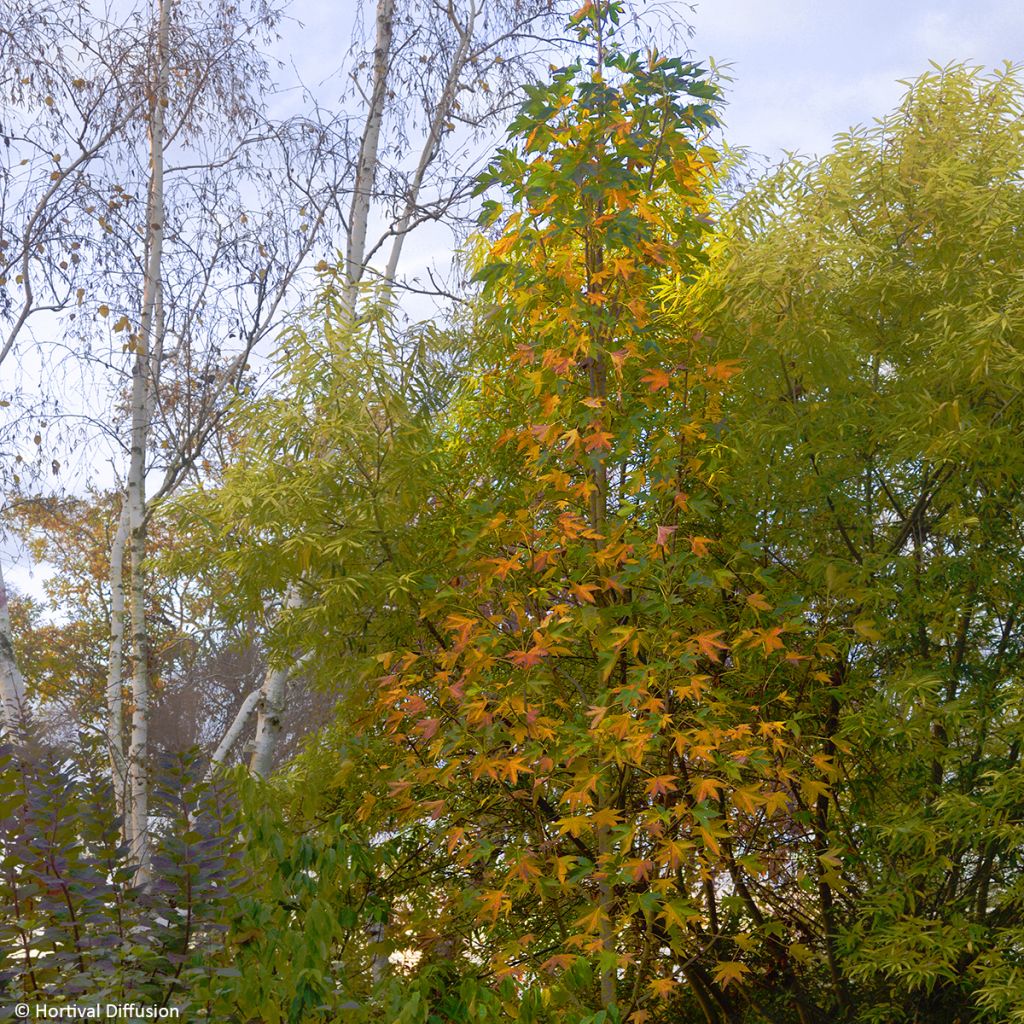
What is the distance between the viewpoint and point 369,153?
603 cm

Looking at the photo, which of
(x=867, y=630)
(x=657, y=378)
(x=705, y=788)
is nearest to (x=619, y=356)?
(x=657, y=378)

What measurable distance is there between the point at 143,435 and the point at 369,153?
1988 mm

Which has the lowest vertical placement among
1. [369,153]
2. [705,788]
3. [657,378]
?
[705,788]

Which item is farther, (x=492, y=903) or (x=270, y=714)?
(x=270, y=714)

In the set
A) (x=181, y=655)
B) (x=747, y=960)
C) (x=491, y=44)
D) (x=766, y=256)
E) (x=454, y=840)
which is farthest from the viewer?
(x=181, y=655)

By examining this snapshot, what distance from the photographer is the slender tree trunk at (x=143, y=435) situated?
18.6ft

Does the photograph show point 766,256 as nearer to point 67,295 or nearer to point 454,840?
point 454,840

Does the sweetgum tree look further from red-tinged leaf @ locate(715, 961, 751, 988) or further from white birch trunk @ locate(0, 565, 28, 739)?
white birch trunk @ locate(0, 565, 28, 739)

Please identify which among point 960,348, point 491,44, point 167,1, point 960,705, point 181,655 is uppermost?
point 167,1

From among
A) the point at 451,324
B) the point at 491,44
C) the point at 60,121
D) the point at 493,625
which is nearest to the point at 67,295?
the point at 60,121

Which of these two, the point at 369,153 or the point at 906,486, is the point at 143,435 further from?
the point at 906,486

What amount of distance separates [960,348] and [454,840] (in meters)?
2.14

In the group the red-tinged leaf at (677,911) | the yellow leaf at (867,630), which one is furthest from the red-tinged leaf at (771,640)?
the red-tinged leaf at (677,911)

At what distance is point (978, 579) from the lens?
11.8 feet
